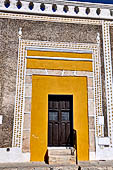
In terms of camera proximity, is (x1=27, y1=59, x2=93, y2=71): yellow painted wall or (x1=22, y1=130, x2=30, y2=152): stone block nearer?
(x1=22, y1=130, x2=30, y2=152): stone block

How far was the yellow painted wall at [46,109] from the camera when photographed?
8078 mm

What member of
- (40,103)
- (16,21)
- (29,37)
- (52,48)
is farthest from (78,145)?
(16,21)

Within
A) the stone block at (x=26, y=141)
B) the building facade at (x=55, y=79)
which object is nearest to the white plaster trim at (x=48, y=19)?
the building facade at (x=55, y=79)

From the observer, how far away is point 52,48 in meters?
8.98

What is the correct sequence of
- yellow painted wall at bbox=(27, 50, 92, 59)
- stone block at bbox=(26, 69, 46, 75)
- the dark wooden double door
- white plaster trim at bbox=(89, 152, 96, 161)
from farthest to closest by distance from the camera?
yellow painted wall at bbox=(27, 50, 92, 59) → stone block at bbox=(26, 69, 46, 75) → the dark wooden double door → white plaster trim at bbox=(89, 152, 96, 161)

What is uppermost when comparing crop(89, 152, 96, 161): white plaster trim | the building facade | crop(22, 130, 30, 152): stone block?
the building facade

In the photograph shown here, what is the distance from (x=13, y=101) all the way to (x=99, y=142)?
378 cm

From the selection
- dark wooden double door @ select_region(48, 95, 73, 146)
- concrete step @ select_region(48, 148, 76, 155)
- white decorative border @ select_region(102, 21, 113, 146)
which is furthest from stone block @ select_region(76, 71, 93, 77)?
concrete step @ select_region(48, 148, 76, 155)

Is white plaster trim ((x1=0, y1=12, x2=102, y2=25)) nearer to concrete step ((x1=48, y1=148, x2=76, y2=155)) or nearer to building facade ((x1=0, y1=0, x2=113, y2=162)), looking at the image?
building facade ((x1=0, y1=0, x2=113, y2=162))

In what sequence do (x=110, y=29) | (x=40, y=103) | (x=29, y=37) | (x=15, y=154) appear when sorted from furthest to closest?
(x=110, y=29)
(x=29, y=37)
(x=40, y=103)
(x=15, y=154)

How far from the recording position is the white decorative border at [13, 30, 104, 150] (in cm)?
813

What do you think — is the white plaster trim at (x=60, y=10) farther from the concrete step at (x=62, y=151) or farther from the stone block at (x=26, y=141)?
the concrete step at (x=62, y=151)

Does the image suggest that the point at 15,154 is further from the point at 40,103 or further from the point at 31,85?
the point at 31,85

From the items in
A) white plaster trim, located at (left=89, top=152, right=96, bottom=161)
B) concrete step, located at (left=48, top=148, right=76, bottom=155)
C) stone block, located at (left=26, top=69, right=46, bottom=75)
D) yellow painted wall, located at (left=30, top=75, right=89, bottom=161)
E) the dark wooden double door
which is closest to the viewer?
concrete step, located at (left=48, top=148, right=76, bottom=155)
